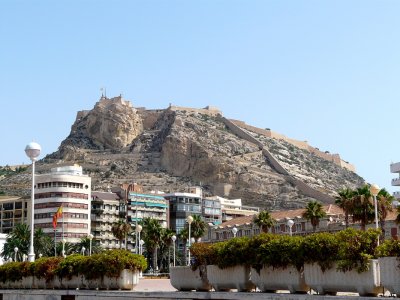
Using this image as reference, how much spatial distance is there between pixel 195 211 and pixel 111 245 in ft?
71.7

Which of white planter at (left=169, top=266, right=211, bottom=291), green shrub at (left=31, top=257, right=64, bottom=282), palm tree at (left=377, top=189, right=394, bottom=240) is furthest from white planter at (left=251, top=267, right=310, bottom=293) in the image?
palm tree at (left=377, top=189, right=394, bottom=240)

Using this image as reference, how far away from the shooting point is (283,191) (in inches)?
7800

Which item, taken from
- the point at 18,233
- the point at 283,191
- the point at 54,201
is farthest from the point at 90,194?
the point at 283,191

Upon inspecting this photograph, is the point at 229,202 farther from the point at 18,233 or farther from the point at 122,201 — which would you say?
the point at 18,233

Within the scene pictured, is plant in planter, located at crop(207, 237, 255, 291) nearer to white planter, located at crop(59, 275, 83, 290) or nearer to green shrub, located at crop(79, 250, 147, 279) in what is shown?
green shrub, located at crop(79, 250, 147, 279)

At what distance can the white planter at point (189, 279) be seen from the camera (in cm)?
2970

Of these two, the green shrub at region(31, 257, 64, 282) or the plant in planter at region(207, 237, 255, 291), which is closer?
the plant in planter at region(207, 237, 255, 291)

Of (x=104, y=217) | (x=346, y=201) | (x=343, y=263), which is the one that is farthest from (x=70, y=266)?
(x=104, y=217)

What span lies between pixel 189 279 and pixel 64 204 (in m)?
103

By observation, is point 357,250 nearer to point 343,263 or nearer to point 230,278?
point 343,263

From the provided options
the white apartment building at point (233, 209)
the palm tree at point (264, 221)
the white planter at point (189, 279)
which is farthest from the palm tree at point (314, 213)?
the white apartment building at point (233, 209)

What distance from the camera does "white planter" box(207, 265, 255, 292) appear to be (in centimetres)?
2762

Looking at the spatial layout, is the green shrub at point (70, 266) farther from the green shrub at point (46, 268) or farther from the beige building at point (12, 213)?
the beige building at point (12, 213)

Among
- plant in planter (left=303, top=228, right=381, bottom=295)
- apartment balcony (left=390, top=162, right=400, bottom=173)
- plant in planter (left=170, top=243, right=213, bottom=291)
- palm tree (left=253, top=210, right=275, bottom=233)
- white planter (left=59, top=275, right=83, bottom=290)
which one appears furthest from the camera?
palm tree (left=253, top=210, right=275, bottom=233)
